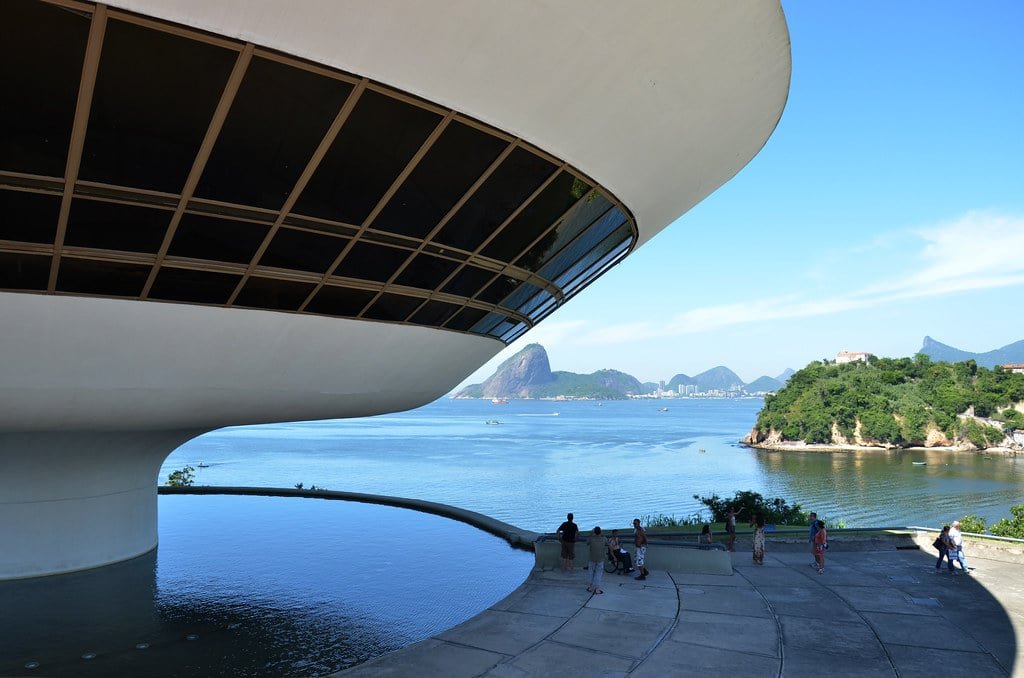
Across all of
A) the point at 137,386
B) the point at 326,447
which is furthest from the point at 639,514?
the point at 326,447

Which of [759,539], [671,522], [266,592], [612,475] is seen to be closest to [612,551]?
[759,539]

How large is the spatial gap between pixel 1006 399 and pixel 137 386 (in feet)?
463

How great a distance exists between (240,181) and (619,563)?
11.2 m

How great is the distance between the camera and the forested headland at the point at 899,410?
113812mm

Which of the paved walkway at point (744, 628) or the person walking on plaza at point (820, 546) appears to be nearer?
the paved walkway at point (744, 628)

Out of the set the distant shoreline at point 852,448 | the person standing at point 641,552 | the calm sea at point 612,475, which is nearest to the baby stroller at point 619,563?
the person standing at point 641,552

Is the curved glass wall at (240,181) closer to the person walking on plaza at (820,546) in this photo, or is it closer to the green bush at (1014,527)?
the person walking on plaza at (820,546)

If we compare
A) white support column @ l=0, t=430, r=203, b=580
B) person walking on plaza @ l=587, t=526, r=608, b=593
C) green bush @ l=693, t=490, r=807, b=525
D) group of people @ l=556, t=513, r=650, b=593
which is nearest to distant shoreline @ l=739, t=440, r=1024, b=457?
green bush @ l=693, t=490, r=807, b=525

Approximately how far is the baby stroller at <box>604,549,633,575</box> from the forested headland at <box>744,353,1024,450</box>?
11130 cm

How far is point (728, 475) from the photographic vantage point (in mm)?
78188

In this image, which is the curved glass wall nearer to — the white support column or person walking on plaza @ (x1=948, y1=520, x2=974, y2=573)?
the white support column

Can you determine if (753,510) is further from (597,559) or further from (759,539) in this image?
(597,559)

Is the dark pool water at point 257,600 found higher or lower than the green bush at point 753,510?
higher

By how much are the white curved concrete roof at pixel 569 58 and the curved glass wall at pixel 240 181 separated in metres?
0.30
